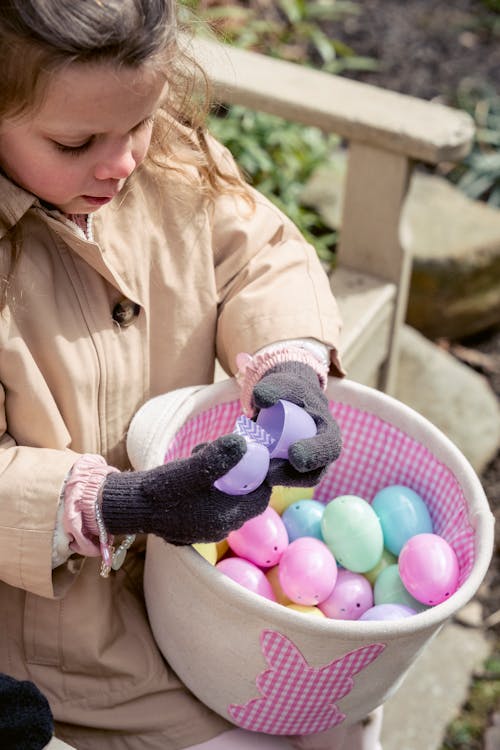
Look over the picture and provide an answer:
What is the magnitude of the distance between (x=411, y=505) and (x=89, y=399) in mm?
524

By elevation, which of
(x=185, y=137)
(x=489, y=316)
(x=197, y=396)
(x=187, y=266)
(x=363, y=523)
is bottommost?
(x=489, y=316)

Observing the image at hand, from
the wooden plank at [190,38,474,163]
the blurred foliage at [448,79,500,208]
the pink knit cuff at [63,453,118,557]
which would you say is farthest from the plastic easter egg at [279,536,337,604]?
the blurred foliage at [448,79,500,208]

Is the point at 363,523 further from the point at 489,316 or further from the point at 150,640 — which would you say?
the point at 489,316

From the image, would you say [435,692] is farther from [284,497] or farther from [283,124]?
[283,124]

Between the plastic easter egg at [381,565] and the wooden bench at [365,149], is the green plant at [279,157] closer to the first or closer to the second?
the wooden bench at [365,149]

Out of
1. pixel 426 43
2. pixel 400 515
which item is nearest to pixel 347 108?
pixel 400 515

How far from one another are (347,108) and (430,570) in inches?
48.5

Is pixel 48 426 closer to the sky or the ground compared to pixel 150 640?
closer to the sky

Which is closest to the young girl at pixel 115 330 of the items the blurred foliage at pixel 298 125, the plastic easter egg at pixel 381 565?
the plastic easter egg at pixel 381 565

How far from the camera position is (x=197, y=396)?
153 cm

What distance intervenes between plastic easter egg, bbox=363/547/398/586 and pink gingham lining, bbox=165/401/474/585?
0.28ft

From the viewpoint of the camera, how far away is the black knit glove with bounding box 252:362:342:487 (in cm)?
134

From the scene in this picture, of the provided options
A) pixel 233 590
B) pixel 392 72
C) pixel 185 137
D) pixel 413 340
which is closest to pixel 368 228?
pixel 413 340

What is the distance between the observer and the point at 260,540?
5.12 ft
